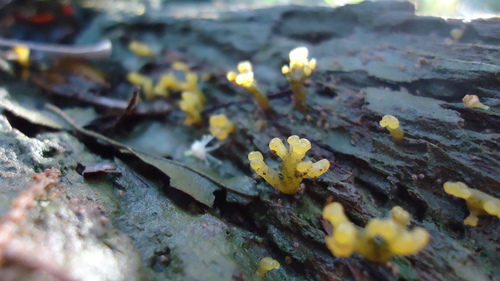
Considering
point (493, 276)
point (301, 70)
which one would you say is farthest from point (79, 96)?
point (493, 276)

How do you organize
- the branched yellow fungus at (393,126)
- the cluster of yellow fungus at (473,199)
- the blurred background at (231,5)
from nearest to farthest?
the cluster of yellow fungus at (473,199)
the branched yellow fungus at (393,126)
the blurred background at (231,5)

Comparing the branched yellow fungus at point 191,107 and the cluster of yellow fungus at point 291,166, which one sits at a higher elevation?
the cluster of yellow fungus at point 291,166

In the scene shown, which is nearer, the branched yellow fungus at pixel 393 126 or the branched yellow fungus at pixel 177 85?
the branched yellow fungus at pixel 393 126

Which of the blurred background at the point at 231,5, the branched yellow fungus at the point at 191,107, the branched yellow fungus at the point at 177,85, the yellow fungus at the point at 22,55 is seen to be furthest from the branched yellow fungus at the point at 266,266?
the yellow fungus at the point at 22,55

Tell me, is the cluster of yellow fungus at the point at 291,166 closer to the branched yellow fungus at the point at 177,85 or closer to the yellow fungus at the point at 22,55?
the branched yellow fungus at the point at 177,85

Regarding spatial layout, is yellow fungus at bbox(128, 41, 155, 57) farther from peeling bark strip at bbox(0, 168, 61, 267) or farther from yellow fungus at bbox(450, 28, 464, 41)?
yellow fungus at bbox(450, 28, 464, 41)

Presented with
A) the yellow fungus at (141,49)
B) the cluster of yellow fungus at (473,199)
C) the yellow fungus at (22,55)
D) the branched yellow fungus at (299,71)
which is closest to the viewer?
the cluster of yellow fungus at (473,199)

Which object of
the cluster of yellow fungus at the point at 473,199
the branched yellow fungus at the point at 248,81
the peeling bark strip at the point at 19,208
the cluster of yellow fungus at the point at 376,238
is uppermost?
the cluster of yellow fungus at the point at 473,199
